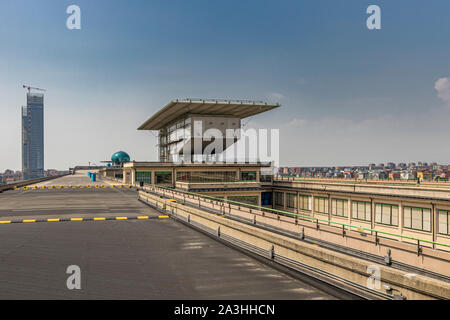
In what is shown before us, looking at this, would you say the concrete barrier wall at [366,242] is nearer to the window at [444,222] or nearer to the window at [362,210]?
the window at [444,222]

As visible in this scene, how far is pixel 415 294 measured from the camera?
24.0ft

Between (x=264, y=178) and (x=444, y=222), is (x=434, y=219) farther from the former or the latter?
(x=264, y=178)

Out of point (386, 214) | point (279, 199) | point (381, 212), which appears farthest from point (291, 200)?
point (386, 214)

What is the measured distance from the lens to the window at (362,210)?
43562mm

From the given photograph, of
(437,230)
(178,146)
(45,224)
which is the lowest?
(437,230)

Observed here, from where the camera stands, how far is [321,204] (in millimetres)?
52781

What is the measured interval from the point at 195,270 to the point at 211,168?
60469 millimetres

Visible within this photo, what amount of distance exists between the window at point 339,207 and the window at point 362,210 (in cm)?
153

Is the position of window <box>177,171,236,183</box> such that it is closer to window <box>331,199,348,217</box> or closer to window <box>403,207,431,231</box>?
window <box>331,199,348,217</box>

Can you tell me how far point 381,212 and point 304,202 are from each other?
53.7 feet

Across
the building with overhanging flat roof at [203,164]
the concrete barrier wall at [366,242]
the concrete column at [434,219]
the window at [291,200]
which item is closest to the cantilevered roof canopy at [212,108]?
the building with overhanging flat roof at [203,164]
